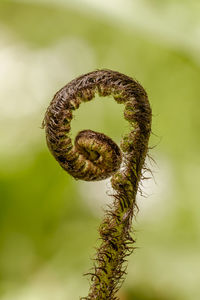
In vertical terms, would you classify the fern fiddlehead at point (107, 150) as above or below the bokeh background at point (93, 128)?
below

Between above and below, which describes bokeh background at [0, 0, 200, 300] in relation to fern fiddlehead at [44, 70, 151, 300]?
above

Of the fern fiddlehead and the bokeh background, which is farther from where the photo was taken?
the bokeh background

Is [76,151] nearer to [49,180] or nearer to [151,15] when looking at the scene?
[49,180]

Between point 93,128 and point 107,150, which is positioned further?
point 93,128

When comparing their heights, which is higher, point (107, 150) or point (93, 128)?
point (93, 128)

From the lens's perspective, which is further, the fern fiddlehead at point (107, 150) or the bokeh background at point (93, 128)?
the bokeh background at point (93, 128)
